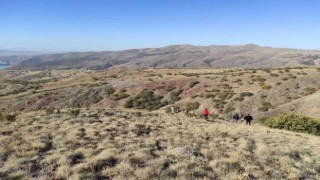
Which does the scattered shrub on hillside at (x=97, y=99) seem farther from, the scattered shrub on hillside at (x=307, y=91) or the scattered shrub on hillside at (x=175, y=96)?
the scattered shrub on hillside at (x=307, y=91)

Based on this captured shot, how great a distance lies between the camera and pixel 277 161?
545 inches

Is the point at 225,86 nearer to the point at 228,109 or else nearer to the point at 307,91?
the point at 228,109

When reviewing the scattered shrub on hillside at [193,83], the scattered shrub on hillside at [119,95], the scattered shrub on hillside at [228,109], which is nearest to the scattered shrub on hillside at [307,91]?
the scattered shrub on hillside at [228,109]

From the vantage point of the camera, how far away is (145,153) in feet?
44.5

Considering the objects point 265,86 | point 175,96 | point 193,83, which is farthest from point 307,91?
point 175,96

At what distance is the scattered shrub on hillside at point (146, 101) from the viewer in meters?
46.3

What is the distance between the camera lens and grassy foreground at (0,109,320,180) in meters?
11.2

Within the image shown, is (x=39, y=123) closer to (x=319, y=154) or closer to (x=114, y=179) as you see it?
(x=114, y=179)

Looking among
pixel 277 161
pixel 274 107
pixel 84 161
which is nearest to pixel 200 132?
pixel 277 161

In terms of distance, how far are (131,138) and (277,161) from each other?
24.3ft

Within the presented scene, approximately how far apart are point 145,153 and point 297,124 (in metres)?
18.0

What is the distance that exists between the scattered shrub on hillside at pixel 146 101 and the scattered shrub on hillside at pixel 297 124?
2064 cm

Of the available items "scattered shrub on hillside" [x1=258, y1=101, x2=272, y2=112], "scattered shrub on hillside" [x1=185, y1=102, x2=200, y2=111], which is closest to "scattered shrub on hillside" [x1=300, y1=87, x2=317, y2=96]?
"scattered shrub on hillside" [x1=258, y1=101, x2=272, y2=112]

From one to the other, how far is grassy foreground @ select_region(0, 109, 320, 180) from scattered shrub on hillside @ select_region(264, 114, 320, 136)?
736 centimetres
